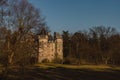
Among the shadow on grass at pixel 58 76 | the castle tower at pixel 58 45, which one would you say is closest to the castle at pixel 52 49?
the castle tower at pixel 58 45

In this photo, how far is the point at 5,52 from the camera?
73.7 feet

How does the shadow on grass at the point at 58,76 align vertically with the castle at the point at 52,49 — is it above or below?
below

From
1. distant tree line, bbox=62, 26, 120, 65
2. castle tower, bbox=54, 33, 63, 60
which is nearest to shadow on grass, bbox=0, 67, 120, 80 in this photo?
distant tree line, bbox=62, 26, 120, 65

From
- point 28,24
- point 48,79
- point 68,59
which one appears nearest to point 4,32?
point 48,79

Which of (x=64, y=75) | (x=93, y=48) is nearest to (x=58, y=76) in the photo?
(x=64, y=75)

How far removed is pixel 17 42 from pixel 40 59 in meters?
44.1

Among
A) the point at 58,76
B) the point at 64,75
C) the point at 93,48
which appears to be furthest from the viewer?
the point at 93,48

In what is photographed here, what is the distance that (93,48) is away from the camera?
2601 inches

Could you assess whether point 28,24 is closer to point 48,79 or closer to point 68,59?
point 48,79

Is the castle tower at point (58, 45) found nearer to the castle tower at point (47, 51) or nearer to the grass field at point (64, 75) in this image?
the castle tower at point (47, 51)

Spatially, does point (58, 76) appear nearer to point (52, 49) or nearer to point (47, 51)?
point (47, 51)

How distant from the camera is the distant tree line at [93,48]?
211 ft

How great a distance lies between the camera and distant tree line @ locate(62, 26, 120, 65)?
2532 inches

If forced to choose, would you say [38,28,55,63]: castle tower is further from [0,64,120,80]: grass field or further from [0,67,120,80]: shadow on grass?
[0,67,120,80]: shadow on grass
